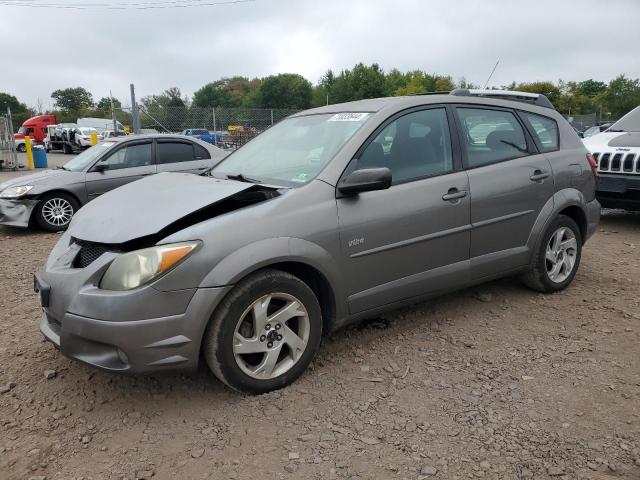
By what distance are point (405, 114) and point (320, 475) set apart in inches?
93.4

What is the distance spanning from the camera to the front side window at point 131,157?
8.00m

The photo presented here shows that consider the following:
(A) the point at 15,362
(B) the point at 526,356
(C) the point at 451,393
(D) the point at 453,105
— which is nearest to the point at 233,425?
(C) the point at 451,393

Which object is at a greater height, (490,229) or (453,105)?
(453,105)

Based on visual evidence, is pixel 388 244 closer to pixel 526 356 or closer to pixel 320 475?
pixel 526 356

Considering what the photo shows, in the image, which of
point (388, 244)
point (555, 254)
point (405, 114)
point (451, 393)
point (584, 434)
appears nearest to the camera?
point (584, 434)

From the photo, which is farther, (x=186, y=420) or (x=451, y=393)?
(x=451, y=393)

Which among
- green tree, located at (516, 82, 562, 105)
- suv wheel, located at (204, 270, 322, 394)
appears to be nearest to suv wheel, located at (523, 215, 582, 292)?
suv wheel, located at (204, 270, 322, 394)

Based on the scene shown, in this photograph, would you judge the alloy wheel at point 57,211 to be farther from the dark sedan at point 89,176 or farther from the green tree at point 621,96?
the green tree at point 621,96

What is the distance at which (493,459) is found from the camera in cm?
245

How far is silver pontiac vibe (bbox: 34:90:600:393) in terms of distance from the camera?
2.66 metres

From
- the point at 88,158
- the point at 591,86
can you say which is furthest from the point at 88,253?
the point at 591,86

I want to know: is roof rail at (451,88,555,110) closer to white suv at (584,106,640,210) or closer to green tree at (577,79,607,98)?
white suv at (584,106,640,210)

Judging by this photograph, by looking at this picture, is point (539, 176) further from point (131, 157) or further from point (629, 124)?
point (131, 157)

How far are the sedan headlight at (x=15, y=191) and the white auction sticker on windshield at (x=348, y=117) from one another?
5.73 meters
